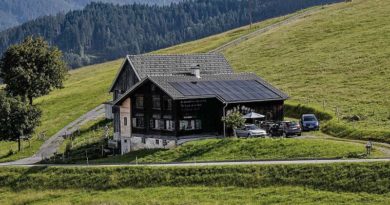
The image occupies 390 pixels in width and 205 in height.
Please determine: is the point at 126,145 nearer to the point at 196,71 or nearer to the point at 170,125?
the point at 170,125

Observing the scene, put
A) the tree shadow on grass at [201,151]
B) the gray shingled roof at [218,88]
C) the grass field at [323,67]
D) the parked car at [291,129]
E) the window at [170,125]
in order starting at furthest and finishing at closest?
1. the grass field at [323,67]
2. the window at [170,125]
3. the gray shingled roof at [218,88]
4. the parked car at [291,129]
5. the tree shadow on grass at [201,151]

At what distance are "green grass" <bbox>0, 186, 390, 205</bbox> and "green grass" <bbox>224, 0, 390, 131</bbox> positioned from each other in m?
20.7

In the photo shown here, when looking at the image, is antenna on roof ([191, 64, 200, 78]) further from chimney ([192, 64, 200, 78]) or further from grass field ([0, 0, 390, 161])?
grass field ([0, 0, 390, 161])

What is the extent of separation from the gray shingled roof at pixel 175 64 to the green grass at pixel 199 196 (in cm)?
2893

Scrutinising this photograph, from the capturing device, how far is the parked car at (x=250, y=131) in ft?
228

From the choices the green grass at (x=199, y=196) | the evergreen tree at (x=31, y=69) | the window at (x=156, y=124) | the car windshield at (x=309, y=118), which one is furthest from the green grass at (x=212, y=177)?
the evergreen tree at (x=31, y=69)

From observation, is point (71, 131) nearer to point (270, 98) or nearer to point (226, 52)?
point (270, 98)

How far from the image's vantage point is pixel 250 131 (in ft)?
229

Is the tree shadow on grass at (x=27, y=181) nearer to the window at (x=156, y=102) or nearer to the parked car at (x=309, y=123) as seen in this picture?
the window at (x=156, y=102)

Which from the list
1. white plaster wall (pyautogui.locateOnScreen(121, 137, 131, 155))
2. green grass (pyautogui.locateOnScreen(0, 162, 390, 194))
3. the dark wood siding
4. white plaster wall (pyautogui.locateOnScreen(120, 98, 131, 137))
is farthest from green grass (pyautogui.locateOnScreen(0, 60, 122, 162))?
green grass (pyautogui.locateOnScreen(0, 162, 390, 194))

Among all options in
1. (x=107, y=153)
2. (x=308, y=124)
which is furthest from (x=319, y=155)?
(x=107, y=153)

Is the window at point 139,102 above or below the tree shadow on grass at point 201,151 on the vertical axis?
above

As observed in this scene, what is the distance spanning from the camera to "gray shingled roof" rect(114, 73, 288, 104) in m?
72.6

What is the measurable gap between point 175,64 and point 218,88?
47.9 ft
